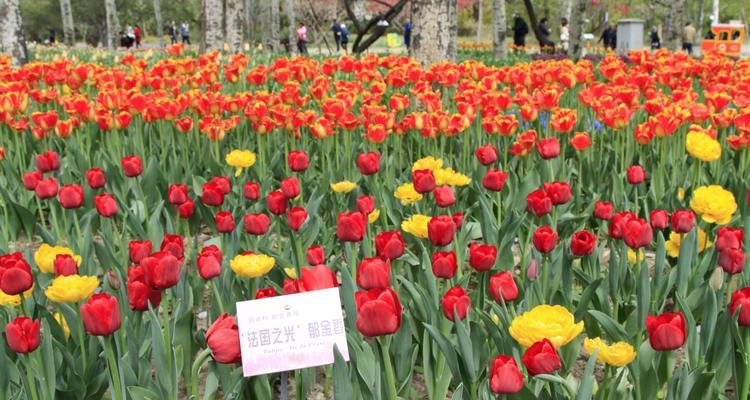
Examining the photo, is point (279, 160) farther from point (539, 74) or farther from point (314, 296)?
point (314, 296)

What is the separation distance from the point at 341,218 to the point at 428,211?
118 cm

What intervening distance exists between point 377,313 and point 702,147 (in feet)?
7.92

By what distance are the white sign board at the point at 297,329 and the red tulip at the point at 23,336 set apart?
49 centimetres

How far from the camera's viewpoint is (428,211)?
11.3 feet

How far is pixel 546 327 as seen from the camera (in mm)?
1691

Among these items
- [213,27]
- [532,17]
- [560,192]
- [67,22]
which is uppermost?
[67,22]

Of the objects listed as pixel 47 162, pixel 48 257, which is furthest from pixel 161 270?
pixel 47 162

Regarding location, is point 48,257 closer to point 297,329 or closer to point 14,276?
point 14,276

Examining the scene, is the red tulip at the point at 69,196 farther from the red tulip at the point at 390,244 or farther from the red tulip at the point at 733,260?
the red tulip at the point at 733,260

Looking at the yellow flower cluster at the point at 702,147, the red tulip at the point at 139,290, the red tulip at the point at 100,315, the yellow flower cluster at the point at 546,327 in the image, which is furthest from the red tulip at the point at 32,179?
the yellow flower cluster at the point at 702,147

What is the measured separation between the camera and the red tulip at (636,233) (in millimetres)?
2334

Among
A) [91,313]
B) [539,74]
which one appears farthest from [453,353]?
[539,74]

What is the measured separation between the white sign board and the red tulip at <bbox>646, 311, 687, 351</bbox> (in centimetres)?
68

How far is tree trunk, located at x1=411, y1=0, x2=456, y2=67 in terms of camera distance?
6.41m
